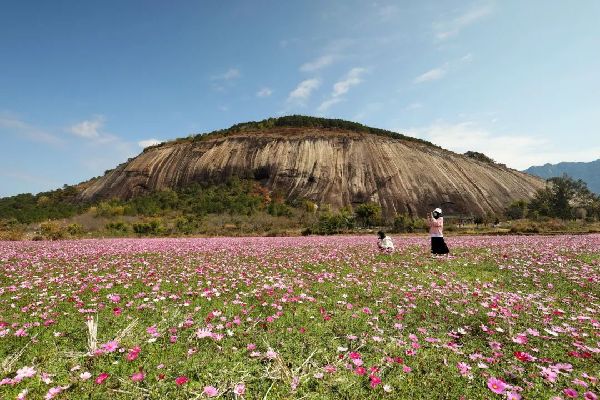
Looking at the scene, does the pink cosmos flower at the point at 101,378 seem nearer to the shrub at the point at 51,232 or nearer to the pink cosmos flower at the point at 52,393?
the pink cosmos flower at the point at 52,393

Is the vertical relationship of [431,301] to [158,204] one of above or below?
below

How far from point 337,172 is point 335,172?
0.46m

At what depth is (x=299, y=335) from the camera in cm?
555

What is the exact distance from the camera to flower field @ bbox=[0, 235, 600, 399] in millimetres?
3969

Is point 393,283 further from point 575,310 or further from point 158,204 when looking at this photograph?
point 158,204

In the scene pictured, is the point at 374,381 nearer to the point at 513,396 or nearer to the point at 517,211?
the point at 513,396

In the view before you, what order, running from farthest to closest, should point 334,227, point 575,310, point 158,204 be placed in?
point 158,204 → point 334,227 → point 575,310

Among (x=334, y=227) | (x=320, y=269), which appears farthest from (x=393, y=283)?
(x=334, y=227)

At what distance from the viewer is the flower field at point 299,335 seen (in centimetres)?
397

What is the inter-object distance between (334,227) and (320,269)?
2991 centimetres

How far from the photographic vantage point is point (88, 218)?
50.2 meters

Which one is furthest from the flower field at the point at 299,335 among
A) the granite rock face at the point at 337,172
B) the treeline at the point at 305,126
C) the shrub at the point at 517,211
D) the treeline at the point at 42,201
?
the treeline at the point at 305,126

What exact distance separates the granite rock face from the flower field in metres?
61.3

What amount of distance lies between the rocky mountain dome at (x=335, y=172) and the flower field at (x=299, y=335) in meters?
61.3
